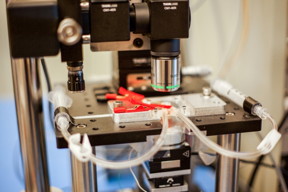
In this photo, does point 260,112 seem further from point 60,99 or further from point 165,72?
point 60,99

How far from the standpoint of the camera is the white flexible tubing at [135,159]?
602 mm

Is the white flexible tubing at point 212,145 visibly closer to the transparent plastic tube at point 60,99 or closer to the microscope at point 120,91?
the microscope at point 120,91

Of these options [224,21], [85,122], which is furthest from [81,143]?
[224,21]

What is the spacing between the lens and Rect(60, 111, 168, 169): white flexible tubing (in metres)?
0.60

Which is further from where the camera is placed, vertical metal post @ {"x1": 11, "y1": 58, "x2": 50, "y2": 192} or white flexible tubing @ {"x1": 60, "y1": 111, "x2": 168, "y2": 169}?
vertical metal post @ {"x1": 11, "y1": 58, "x2": 50, "y2": 192}

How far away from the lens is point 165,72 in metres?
0.66

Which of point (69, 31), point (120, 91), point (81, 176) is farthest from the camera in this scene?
point (120, 91)

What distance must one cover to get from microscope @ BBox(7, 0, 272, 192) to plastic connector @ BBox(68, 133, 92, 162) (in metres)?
0.04

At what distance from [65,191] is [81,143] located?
288mm

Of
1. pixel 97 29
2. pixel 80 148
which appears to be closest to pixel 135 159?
pixel 80 148

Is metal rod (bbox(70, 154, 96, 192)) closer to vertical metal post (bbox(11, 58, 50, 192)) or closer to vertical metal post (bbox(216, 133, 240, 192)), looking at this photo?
vertical metal post (bbox(11, 58, 50, 192))

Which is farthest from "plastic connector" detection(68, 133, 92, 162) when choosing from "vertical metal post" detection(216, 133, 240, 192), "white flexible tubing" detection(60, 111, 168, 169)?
"vertical metal post" detection(216, 133, 240, 192)

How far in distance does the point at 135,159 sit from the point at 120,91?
0.74 ft

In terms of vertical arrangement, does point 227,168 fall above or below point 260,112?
below
